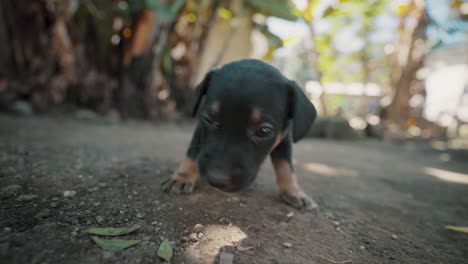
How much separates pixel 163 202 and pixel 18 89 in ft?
18.3

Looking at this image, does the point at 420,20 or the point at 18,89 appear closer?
the point at 18,89

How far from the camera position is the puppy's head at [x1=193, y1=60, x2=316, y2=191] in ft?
6.14

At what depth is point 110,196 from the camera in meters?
2.03

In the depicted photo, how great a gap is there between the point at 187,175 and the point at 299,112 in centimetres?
101

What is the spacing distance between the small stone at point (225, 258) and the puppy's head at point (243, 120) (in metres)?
0.42

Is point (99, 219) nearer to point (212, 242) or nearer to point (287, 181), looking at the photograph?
point (212, 242)

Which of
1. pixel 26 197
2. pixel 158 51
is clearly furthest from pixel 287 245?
pixel 158 51

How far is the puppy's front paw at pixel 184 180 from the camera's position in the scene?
2262 mm

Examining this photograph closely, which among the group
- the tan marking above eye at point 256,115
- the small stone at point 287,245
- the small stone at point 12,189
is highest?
the tan marking above eye at point 256,115

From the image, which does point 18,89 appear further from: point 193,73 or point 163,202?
point 163,202

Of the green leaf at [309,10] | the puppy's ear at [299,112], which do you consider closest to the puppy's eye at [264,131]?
the puppy's ear at [299,112]

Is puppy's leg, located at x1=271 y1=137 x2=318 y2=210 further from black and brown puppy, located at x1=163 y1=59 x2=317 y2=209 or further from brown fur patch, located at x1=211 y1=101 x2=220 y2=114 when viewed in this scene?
brown fur patch, located at x1=211 y1=101 x2=220 y2=114

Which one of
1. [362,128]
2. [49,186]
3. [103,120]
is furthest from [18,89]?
[362,128]

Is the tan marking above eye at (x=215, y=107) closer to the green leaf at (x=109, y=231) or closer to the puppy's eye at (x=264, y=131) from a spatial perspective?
the puppy's eye at (x=264, y=131)
